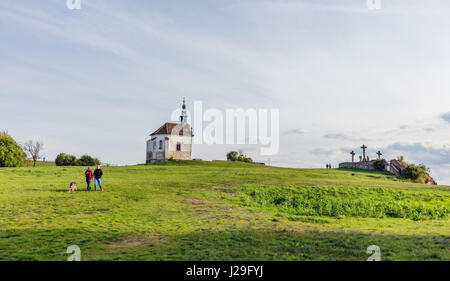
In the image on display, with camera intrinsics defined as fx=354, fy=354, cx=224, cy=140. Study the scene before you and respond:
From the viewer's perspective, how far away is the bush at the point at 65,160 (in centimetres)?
9219

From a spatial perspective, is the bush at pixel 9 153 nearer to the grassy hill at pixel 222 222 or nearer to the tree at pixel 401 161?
the grassy hill at pixel 222 222

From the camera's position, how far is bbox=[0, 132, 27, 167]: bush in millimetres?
67625

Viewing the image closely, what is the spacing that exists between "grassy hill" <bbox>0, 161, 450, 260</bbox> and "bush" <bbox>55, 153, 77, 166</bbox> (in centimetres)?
6161

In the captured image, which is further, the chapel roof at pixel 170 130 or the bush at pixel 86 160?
the chapel roof at pixel 170 130

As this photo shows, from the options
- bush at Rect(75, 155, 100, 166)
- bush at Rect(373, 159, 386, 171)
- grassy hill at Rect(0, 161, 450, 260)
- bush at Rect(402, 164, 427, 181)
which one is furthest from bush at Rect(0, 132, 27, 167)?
bush at Rect(402, 164, 427, 181)

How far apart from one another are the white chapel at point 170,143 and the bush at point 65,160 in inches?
792

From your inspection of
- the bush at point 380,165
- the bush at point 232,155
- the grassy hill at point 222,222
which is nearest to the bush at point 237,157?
the bush at point 232,155

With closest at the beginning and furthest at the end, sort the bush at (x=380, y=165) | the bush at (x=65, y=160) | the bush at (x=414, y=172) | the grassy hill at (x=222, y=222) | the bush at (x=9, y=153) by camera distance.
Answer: the grassy hill at (x=222, y=222) < the bush at (x=414, y=172) < the bush at (x=9, y=153) < the bush at (x=380, y=165) < the bush at (x=65, y=160)

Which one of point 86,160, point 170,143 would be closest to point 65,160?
point 86,160

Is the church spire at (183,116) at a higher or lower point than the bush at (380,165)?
higher

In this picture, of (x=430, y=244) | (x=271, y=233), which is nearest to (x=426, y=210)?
(x=430, y=244)

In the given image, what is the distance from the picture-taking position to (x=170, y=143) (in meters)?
98.1
